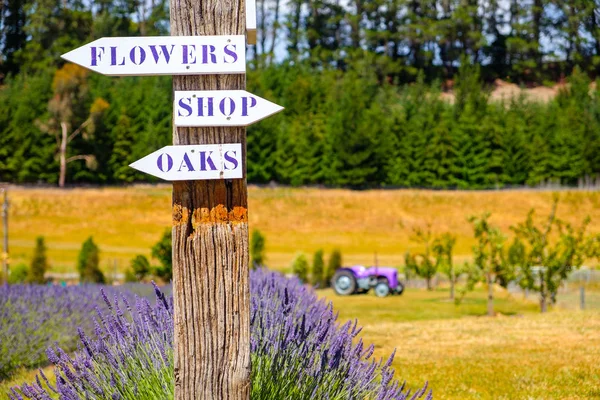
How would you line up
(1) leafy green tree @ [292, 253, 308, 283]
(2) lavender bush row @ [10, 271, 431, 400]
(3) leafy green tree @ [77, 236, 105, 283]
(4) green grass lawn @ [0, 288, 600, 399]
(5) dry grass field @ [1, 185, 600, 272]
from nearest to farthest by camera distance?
(2) lavender bush row @ [10, 271, 431, 400]
(4) green grass lawn @ [0, 288, 600, 399]
(3) leafy green tree @ [77, 236, 105, 283]
(1) leafy green tree @ [292, 253, 308, 283]
(5) dry grass field @ [1, 185, 600, 272]

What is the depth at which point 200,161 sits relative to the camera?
3816mm

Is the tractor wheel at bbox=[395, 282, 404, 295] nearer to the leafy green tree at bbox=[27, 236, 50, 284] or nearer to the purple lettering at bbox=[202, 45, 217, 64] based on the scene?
the leafy green tree at bbox=[27, 236, 50, 284]

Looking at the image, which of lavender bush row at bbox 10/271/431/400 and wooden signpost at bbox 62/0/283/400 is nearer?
wooden signpost at bbox 62/0/283/400

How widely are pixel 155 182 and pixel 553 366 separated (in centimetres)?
6041

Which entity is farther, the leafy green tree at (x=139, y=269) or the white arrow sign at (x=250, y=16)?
the leafy green tree at (x=139, y=269)

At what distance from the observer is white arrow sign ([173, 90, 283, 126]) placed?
3803 millimetres

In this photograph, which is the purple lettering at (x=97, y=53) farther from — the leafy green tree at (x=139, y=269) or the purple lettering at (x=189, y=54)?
the leafy green tree at (x=139, y=269)

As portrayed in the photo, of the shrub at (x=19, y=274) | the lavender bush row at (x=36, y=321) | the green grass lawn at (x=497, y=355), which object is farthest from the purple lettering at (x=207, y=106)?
the shrub at (x=19, y=274)

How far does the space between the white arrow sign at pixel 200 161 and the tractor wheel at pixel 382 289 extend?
23179 mm

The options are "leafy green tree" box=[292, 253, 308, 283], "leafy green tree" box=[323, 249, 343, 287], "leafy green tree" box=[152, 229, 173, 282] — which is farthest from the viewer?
"leafy green tree" box=[323, 249, 343, 287]

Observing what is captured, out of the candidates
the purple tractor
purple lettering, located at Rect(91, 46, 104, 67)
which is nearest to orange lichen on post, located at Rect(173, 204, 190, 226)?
purple lettering, located at Rect(91, 46, 104, 67)

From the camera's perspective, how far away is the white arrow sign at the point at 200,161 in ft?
12.5

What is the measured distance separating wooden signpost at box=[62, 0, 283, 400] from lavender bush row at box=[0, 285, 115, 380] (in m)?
5.16

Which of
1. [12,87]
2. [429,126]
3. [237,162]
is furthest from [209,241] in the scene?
[12,87]
